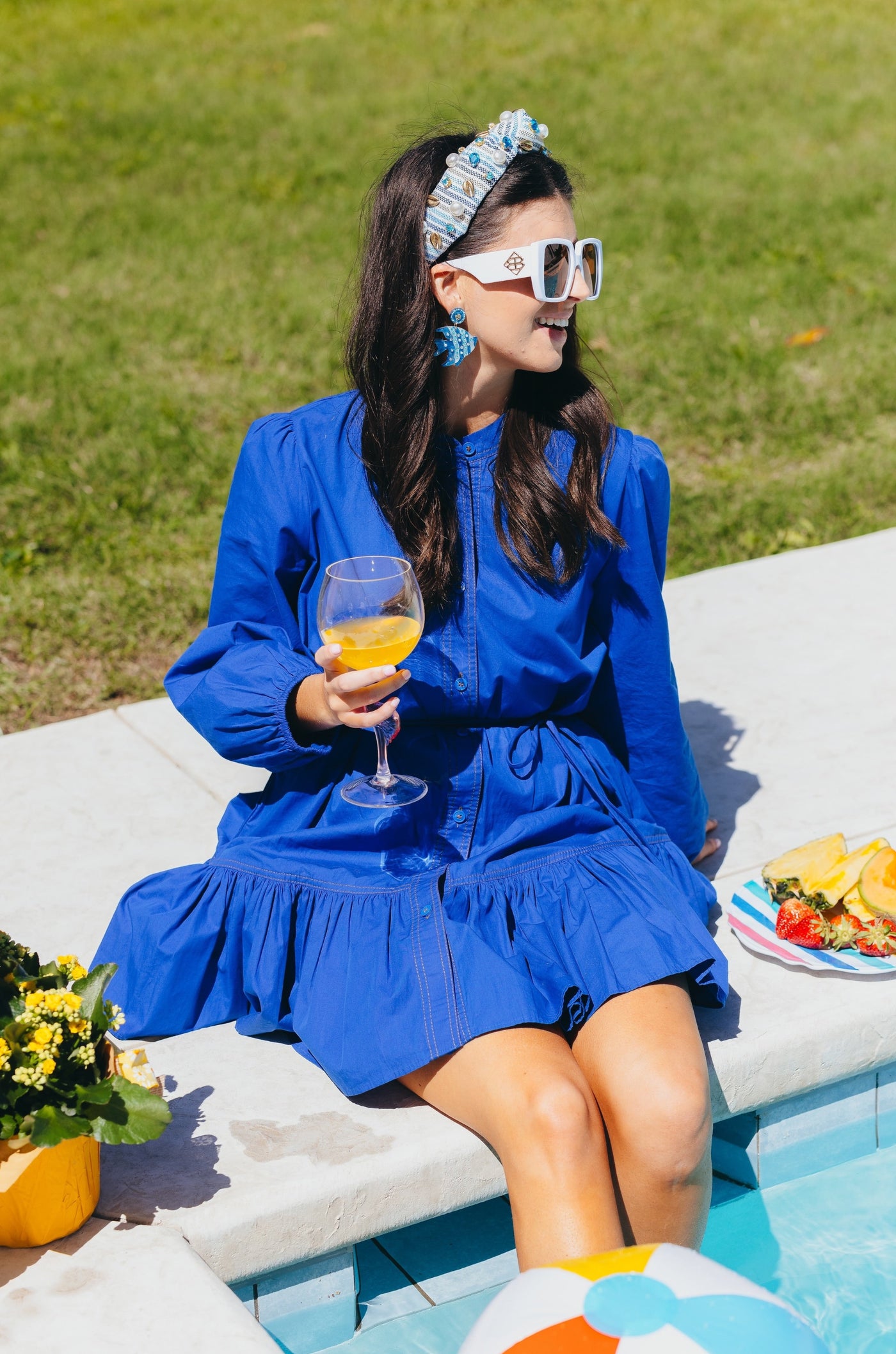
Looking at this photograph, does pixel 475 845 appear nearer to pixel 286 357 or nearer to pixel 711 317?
pixel 286 357

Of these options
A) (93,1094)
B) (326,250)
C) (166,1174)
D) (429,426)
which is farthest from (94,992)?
(326,250)

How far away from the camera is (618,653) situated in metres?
3.18

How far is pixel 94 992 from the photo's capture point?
8.00 feet

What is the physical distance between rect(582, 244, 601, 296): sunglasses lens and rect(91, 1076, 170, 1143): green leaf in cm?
174

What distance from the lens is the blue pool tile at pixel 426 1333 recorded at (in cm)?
280

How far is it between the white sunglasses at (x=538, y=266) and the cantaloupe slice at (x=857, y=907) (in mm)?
1453

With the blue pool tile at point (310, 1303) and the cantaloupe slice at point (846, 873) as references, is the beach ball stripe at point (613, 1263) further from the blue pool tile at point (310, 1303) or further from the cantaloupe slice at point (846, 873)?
the cantaloupe slice at point (846, 873)

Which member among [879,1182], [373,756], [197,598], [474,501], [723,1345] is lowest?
[879,1182]

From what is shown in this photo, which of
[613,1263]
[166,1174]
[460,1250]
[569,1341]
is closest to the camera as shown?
[569,1341]

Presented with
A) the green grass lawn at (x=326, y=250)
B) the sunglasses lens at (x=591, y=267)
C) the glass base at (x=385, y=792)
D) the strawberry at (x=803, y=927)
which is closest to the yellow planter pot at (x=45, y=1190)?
the glass base at (x=385, y=792)

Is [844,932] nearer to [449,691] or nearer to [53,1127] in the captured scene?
[449,691]

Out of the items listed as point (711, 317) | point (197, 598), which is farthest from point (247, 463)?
point (711, 317)

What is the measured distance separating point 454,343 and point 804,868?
1.46 meters

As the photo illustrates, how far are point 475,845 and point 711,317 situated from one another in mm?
5709
